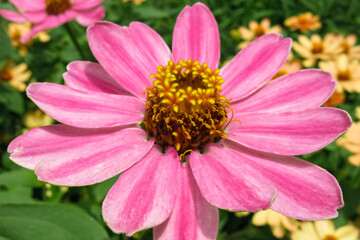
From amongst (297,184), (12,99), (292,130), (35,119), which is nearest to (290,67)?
(292,130)

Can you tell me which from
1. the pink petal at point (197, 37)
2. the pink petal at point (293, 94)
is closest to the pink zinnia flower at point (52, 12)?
the pink petal at point (197, 37)

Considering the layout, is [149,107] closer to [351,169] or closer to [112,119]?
[112,119]

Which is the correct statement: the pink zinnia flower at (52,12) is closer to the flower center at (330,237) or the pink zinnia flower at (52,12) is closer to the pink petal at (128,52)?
the pink petal at (128,52)

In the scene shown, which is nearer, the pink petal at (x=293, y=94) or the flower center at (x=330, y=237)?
the pink petal at (x=293, y=94)

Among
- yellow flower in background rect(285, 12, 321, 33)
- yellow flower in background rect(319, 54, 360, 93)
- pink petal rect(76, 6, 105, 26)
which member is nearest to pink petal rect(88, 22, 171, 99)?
pink petal rect(76, 6, 105, 26)

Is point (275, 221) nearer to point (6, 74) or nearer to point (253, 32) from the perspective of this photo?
point (253, 32)
